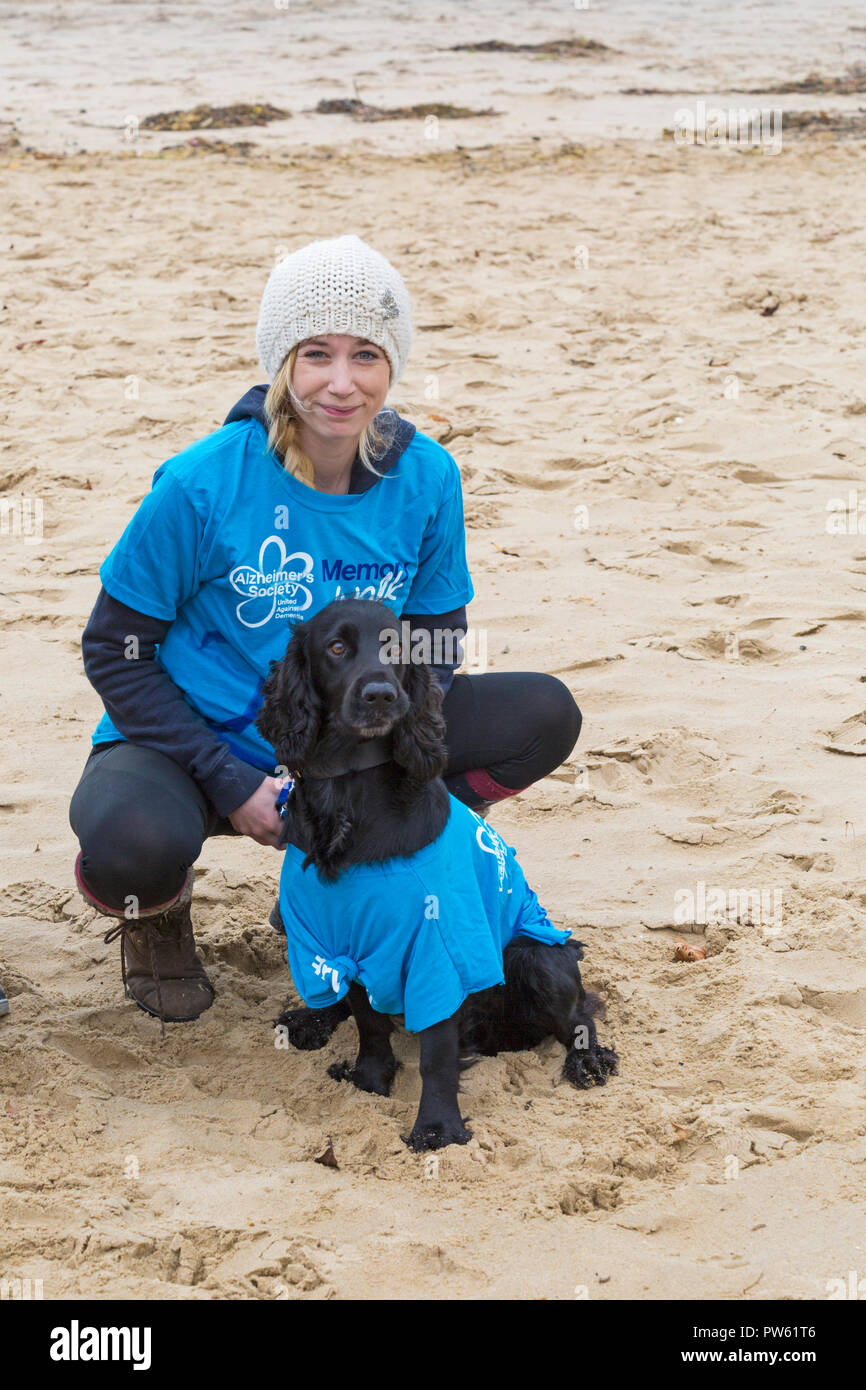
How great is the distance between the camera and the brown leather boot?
10.3 ft

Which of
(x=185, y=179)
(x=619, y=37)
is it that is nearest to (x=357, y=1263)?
(x=185, y=179)

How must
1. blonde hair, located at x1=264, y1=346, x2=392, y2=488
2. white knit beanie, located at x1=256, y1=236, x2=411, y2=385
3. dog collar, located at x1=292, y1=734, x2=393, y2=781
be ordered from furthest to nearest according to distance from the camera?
1. blonde hair, located at x1=264, y1=346, x2=392, y2=488
2. white knit beanie, located at x1=256, y1=236, x2=411, y2=385
3. dog collar, located at x1=292, y1=734, x2=393, y2=781

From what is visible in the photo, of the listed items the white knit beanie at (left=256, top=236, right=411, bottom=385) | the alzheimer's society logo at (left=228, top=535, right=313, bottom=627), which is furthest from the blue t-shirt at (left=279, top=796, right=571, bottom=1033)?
the white knit beanie at (left=256, top=236, right=411, bottom=385)

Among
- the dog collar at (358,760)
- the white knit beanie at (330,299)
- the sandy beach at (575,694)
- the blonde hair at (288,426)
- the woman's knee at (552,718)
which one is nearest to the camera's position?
the sandy beach at (575,694)

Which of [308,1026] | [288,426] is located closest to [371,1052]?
[308,1026]

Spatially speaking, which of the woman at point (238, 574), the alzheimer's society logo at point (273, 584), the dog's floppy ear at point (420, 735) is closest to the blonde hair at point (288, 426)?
Result: the woman at point (238, 574)

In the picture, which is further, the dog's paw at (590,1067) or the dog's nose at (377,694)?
the dog's paw at (590,1067)

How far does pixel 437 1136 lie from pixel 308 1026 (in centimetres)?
51

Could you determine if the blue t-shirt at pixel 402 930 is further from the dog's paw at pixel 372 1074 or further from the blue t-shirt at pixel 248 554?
the blue t-shirt at pixel 248 554

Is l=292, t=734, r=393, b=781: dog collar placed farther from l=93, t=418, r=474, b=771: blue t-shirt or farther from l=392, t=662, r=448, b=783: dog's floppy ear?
l=93, t=418, r=474, b=771: blue t-shirt

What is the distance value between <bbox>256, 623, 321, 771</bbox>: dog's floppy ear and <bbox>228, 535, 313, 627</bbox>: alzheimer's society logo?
0.28 metres

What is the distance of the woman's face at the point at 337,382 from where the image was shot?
2885 millimetres

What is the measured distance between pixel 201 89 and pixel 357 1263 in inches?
513

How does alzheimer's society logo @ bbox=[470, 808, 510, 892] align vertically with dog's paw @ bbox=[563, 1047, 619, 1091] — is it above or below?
above
